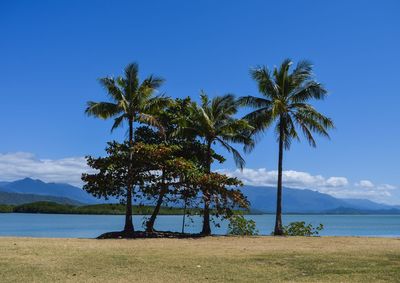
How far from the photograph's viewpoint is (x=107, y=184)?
2925cm

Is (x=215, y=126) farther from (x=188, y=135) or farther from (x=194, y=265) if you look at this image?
(x=194, y=265)

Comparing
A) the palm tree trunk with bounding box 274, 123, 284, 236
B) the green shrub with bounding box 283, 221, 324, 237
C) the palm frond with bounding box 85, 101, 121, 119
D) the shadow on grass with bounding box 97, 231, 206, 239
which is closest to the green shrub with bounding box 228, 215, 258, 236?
the palm tree trunk with bounding box 274, 123, 284, 236

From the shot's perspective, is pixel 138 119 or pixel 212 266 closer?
pixel 212 266

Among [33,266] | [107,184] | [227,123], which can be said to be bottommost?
[33,266]

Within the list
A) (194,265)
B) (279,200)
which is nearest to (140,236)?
(279,200)

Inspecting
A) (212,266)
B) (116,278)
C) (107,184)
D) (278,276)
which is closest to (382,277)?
(278,276)

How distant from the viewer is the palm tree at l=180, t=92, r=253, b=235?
101ft

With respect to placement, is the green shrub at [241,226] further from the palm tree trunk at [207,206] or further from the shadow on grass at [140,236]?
the shadow on grass at [140,236]

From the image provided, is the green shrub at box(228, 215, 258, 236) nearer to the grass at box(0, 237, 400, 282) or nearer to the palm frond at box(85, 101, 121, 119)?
the palm frond at box(85, 101, 121, 119)

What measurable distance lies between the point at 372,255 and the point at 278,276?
590 cm

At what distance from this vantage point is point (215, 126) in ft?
104

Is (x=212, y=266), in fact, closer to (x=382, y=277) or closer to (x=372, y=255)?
(x=382, y=277)

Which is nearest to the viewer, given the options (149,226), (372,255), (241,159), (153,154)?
(372,255)

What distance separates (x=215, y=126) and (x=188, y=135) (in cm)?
175
